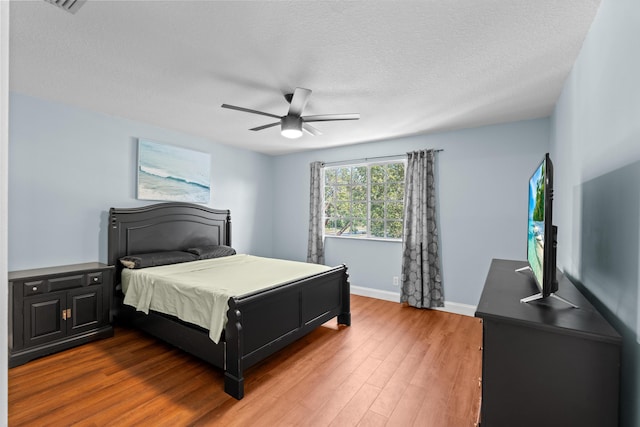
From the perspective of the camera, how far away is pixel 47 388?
2.20 m

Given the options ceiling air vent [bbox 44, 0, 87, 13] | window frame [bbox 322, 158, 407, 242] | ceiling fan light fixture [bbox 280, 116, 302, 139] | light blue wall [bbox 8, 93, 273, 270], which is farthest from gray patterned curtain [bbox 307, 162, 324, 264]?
ceiling air vent [bbox 44, 0, 87, 13]

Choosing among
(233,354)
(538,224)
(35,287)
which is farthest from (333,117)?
(35,287)

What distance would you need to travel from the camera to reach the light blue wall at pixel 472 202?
355cm

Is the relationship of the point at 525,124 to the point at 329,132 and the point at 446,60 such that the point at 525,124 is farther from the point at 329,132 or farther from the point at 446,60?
the point at 329,132

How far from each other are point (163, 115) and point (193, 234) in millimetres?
1651

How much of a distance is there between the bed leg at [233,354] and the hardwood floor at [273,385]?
0.23 feet

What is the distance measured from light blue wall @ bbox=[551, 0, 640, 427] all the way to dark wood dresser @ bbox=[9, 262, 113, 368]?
3.93 metres

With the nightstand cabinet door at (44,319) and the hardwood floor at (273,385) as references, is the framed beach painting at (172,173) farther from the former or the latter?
the hardwood floor at (273,385)

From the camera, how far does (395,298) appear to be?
4391 mm

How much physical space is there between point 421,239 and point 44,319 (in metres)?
4.19

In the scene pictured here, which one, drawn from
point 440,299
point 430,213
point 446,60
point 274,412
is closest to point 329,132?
point 430,213

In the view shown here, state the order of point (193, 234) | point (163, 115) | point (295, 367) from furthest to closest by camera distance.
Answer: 1. point (193, 234)
2. point (163, 115)
3. point (295, 367)

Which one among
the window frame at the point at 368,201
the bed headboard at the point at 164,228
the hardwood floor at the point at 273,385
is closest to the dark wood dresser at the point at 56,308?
the hardwood floor at the point at 273,385

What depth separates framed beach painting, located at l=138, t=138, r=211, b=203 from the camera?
Answer: 12.5 feet
